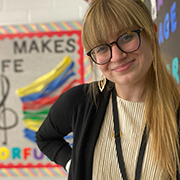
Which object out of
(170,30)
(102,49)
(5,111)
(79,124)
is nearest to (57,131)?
(79,124)

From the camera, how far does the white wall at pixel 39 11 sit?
1.53 metres

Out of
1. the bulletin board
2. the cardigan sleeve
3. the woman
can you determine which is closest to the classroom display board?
the woman

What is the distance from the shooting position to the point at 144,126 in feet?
2.05

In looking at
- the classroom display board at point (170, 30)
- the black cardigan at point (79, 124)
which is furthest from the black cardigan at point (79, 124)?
the classroom display board at point (170, 30)

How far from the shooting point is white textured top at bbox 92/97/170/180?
0.60 m

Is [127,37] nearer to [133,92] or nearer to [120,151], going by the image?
[133,92]

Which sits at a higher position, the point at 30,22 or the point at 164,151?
the point at 30,22

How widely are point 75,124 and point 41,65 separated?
94cm

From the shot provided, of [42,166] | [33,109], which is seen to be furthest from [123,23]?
[42,166]

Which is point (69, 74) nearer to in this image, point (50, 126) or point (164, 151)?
point (50, 126)

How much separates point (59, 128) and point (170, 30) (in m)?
0.58

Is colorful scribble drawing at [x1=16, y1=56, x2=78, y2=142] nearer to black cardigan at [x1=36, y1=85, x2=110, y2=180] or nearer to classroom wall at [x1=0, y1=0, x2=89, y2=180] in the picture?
classroom wall at [x1=0, y1=0, x2=89, y2=180]

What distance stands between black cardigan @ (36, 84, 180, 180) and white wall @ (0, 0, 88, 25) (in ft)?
3.17

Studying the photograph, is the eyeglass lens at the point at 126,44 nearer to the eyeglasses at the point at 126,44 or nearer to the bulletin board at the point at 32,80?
the eyeglasses at the point at 126,44
